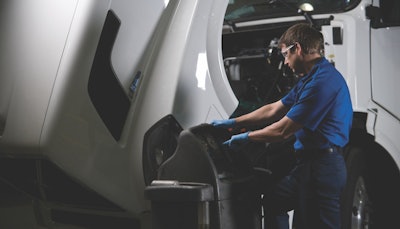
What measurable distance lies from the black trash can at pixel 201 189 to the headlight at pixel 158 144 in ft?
0.23

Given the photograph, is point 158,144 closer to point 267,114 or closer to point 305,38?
point 267,114

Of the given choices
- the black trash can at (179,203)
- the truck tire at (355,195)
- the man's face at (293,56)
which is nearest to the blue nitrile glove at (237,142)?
the black trash can at (179,203)

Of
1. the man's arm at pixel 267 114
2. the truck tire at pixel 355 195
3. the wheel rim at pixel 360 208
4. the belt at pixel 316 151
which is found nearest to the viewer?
the belt at pixel 316 151

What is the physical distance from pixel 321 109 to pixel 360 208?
4.48 feet

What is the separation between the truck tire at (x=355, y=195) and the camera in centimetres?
382

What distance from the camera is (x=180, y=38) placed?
9.03 ft

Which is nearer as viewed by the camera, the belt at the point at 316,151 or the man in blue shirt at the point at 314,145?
the man in blue shirt at the point at 314,145

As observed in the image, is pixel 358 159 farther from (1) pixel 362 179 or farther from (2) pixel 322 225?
(2) pixel 322 225

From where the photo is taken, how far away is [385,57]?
170 inches

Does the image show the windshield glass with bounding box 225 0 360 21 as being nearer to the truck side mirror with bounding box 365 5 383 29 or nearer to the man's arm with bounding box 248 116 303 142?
the truck side mirror with bounding box 365 5 383 29

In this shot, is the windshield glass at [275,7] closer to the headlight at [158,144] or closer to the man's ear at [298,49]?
the man's ear at [298,49]

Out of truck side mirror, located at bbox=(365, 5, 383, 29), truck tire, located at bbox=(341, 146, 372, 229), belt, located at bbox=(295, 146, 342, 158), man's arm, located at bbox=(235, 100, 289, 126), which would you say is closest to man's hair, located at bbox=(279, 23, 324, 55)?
man's arm, located at bbox=(235, 100, 289, 126)

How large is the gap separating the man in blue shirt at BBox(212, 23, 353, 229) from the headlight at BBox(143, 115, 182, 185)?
1.13 feet

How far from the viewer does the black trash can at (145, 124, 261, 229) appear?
8.00 feet
